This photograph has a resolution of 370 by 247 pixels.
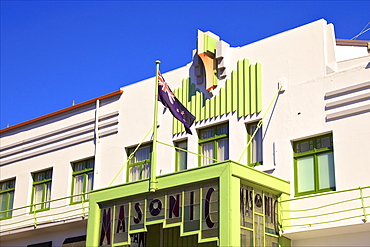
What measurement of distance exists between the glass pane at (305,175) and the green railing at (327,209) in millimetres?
456

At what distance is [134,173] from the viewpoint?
82.2ft

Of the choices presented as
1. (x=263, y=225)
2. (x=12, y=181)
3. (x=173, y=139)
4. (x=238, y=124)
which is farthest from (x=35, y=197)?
(x=263, y=225)

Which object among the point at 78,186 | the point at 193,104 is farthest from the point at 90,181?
the point at 193,104

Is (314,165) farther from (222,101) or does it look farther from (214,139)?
(222,101)

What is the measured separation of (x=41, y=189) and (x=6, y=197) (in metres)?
2.40

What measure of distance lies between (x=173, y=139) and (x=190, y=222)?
5.39m

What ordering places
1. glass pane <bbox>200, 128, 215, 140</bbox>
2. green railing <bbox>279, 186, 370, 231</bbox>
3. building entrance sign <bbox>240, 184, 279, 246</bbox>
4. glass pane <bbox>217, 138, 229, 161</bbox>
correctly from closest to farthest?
building entrance sign <bbox>240, 184, 279, 246</bbox> < green railing <bbox>279, 186, 370, 231</bbox> < glass pane <bbox>217, 138, 229, 161</bbox> < glass pane <bbox>200, 128, 215, 140</bbox>

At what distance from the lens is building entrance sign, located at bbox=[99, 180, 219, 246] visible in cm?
1884

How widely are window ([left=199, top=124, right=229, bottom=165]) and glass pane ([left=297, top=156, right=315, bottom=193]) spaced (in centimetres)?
275

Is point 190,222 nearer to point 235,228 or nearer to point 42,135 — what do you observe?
point 235,228

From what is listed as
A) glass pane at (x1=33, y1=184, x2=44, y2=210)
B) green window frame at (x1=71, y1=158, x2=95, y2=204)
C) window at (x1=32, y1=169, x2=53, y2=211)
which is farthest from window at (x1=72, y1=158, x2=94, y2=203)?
glass pane at (x1=33, y1=184, x2=44, y2=210)

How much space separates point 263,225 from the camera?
1941 cm

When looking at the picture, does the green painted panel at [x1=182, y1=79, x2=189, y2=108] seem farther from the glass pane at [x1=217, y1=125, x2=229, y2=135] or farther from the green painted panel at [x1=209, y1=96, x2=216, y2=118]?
the glass pane at [x1=217, y1=125, x2=229, y2=135]

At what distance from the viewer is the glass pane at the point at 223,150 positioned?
74.4 feet
